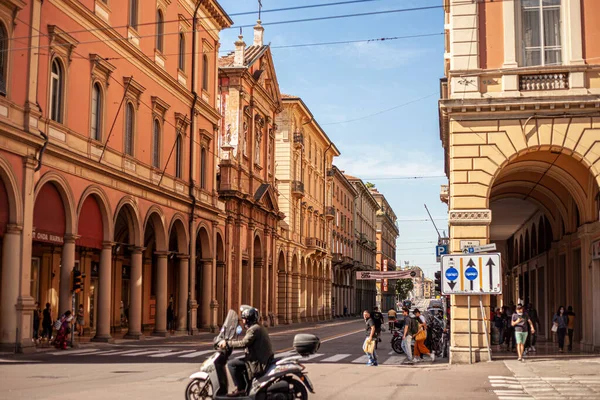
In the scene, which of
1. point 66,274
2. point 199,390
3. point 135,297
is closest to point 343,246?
point 135,297

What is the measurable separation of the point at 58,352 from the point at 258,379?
15.9 metres

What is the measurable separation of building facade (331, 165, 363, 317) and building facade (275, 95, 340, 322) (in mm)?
4497

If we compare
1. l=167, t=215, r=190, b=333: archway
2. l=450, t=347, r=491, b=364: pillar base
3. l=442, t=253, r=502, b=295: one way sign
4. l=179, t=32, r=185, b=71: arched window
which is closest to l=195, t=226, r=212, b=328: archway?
l=167, t=215, r=190, b=333: archway

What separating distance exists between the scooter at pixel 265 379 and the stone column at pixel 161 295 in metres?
25.9

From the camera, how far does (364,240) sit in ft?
362

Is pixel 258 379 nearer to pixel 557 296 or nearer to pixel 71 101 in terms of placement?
pixel 71 101

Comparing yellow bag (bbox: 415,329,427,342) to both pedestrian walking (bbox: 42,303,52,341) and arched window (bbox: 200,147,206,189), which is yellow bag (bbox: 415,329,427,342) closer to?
pedestrian walking (bbox: 42,303,52,341)

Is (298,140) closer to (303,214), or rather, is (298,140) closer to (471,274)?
(303,214)

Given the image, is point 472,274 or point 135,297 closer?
point 472,274

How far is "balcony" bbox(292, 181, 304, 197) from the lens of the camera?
64.9 meters

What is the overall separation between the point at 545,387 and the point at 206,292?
29541 millimetres

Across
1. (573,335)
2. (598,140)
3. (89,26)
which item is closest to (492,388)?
(598,140)

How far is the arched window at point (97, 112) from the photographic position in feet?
101

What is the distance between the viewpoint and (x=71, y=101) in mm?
28453
